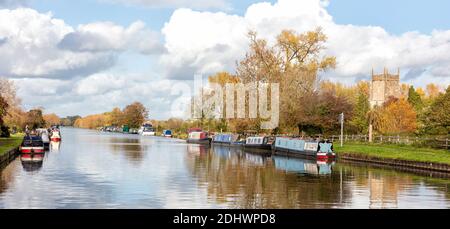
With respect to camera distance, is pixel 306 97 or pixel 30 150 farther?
pixel 306 97

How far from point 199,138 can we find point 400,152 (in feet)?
190

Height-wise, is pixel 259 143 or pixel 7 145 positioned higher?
pixel 259 143

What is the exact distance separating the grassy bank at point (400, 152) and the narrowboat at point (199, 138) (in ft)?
133

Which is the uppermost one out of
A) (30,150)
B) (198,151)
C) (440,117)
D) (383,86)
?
(383,86)

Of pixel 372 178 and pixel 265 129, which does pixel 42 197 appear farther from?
pixel 265 129

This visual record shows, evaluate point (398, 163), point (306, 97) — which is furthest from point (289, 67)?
point (398, 163)

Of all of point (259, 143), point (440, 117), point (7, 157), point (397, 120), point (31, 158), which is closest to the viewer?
point (7, 157)

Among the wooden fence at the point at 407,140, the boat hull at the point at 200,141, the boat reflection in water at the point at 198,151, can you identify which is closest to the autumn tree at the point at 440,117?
the wooden fence at the point at 407,140

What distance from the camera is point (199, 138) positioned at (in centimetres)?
10900

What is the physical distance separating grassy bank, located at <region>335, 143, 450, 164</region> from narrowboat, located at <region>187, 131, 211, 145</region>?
1598 inches

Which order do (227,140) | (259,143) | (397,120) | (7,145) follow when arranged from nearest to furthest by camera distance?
(7,145), (259,143), (397,120), (227,140)

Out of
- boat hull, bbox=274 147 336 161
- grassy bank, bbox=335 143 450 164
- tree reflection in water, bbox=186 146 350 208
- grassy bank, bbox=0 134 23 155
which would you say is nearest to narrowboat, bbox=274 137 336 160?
boat hull, bbox=274 147 336 161

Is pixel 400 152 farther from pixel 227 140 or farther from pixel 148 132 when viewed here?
pixel 148 132

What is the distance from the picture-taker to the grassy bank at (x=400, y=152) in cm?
4796
